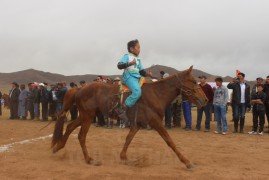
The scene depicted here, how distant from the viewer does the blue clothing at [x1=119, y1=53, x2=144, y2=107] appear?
768 cm

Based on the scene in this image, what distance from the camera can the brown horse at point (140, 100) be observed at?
307 inches

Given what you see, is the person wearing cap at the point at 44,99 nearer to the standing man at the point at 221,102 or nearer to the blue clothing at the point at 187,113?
the blue clothing at the point at 187,113

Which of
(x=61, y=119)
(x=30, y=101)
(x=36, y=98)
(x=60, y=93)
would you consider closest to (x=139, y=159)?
(x=61, y=119)

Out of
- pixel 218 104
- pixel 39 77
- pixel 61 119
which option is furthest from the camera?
pixel 39 77

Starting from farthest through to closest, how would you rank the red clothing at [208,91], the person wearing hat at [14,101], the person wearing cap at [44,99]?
the person wearing hat at [14,101], the person wearing cap at [44,99], the red clothing at [208,91]

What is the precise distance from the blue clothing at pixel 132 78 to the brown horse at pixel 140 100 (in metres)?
0.21

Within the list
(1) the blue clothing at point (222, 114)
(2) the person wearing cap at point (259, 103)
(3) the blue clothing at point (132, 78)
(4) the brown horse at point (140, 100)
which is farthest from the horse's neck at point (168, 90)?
(2) the person wearing cap at point (259, 103)

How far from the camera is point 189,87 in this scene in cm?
810

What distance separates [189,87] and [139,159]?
83.0 inches

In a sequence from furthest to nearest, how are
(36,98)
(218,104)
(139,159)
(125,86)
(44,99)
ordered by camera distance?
(36,98) < (44,99) < (218,104) < (139,159) < (125,86)

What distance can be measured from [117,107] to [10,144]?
4.16 meters

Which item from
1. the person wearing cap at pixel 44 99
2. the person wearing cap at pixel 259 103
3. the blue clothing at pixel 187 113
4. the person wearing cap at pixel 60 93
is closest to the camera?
the person wearing cap at pixel 259 103

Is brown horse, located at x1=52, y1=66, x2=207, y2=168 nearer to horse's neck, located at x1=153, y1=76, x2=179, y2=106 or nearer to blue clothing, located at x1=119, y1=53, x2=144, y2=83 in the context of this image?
horse's neck, located at x1=153, y1=76, x2=179, y2=106

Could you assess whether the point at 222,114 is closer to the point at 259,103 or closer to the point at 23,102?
the point at 259,103
